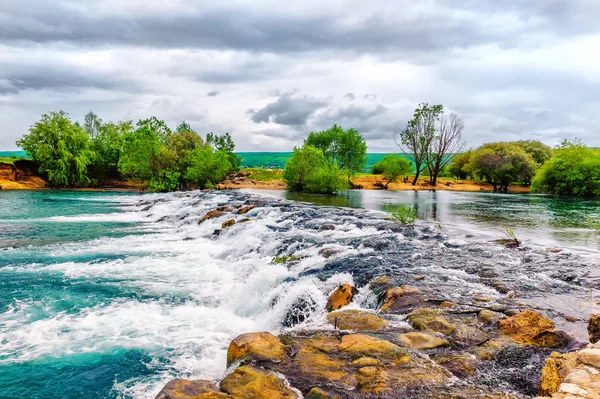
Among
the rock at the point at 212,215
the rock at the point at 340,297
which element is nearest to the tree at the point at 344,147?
the rock at the point at 212,215

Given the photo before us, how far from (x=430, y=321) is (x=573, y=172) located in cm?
4514

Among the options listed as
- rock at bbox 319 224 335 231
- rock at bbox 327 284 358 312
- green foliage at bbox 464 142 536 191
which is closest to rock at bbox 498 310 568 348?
rock at bbox 327 284 358 312

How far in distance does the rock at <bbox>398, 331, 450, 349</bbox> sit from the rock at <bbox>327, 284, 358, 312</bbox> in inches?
92.3

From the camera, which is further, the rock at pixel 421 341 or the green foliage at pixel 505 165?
the green foliage at pixel 505 165

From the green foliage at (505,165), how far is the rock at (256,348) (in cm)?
7020

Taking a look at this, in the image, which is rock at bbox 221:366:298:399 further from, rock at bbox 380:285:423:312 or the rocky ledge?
rock at bbox 380:285:423:312

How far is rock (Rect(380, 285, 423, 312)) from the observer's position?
7.60m

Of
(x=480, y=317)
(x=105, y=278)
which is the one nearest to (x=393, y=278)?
(x=480, y=317)

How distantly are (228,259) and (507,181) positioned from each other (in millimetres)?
67341

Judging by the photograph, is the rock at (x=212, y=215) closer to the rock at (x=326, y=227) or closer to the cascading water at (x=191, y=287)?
the cascading water at (x=191, y=287)

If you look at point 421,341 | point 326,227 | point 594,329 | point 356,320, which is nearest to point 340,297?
point 356,320

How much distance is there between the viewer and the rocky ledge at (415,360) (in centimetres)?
442

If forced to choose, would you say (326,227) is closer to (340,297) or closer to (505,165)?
(340,297)

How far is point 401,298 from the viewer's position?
789cm
